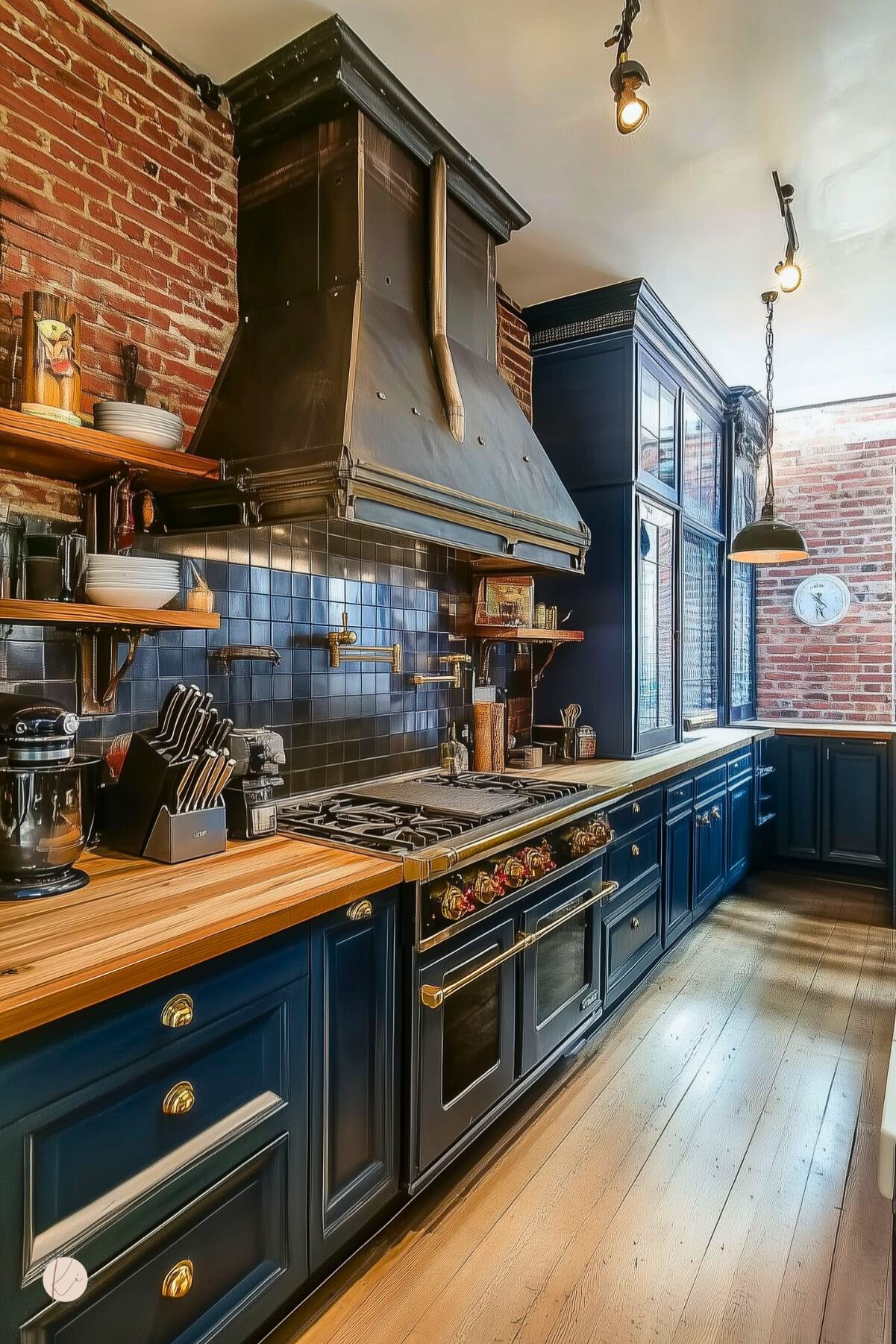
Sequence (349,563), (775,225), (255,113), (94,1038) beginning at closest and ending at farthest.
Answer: (94,1038) → (255,113) → (349,563) → (775,225)

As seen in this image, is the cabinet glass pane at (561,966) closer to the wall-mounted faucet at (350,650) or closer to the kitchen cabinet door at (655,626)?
the wall-mounted faucet at (350,650)

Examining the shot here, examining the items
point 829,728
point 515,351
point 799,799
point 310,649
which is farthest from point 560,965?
point 829,728

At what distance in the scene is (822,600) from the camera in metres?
5.42

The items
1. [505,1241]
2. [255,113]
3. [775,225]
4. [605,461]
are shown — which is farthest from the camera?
[605,461]

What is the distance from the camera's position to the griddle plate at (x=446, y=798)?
232 cm

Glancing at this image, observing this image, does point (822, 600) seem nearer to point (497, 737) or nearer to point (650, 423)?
point (650, 423)

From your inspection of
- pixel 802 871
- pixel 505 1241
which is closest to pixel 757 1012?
pixel 505 1241

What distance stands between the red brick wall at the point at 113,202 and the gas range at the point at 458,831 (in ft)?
4.13

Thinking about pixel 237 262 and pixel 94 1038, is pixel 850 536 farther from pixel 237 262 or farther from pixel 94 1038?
pixel 94 1038

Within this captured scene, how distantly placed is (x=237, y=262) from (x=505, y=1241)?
9.23ft

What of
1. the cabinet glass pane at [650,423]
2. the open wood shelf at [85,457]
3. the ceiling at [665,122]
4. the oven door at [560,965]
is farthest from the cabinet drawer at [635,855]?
the ceiling at [665,122]

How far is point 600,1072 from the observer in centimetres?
267

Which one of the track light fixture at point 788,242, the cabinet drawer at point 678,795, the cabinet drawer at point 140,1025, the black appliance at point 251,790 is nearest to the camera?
the cabinet drawer at point 140,1025

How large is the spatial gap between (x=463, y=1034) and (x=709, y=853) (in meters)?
2.39
